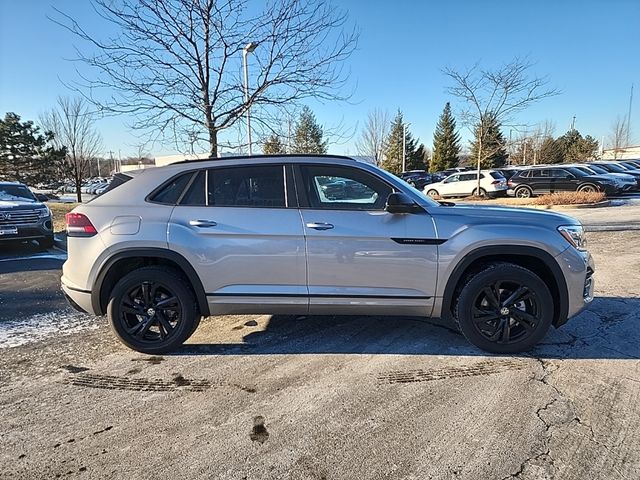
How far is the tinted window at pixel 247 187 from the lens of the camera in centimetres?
359

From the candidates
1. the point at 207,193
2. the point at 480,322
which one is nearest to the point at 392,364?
the point at 480,322

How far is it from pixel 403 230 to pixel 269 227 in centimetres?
118

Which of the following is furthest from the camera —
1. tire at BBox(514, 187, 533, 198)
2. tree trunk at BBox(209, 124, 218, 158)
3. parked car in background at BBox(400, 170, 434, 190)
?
parked car in background at BBox(400, 170, 434, 190)

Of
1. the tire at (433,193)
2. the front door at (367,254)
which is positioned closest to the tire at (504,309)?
the front door at (367,254)

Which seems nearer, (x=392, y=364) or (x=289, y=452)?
(x=289, y=452)

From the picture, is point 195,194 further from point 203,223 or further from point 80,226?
point 80,226

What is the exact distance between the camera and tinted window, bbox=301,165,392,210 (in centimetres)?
355

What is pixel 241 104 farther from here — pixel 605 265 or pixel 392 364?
pixel 605 265

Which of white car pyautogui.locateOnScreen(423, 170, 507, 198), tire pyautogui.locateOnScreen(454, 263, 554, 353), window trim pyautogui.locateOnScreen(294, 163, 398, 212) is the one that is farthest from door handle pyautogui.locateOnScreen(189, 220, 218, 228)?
white car pyautogui.locateOnScreen(423, 170, 507, 198)

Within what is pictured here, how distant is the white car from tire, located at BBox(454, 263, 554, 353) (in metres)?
19.0

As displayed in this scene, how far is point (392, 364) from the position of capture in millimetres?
3410

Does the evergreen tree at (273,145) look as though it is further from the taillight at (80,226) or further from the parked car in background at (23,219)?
the parked car in background at (23,219)

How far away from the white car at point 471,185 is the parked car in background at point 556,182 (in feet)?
2.10

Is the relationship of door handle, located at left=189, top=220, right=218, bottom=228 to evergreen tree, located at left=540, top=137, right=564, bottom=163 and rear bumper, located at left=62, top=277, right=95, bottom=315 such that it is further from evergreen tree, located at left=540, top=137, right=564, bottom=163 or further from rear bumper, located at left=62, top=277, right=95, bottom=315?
evergreen tree, located at left=540, top=137, right=564, bottom=163
